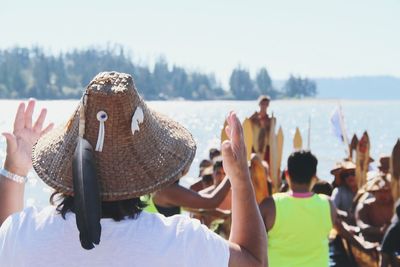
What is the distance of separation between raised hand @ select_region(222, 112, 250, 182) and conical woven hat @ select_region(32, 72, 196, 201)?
0.11m

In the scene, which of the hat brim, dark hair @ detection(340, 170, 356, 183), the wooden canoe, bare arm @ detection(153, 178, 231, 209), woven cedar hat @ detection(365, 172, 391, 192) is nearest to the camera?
the hat brim

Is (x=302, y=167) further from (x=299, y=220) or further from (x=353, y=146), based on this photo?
(x=353, y=146)

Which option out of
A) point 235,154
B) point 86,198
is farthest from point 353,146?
point 86,198

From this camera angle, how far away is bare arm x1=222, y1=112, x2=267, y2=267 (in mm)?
1671

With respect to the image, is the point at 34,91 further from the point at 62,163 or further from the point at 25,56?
the point at 62,163

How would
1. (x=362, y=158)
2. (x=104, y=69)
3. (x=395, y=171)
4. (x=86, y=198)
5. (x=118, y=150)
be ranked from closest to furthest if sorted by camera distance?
(x=86, y=198) → (x=118, y=150) → (x=395, y=171) → (x=362, y=158) → (x=104, y=69)

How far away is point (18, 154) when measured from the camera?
2014 mm

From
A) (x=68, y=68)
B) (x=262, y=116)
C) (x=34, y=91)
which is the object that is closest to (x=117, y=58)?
(x=68, y=68)

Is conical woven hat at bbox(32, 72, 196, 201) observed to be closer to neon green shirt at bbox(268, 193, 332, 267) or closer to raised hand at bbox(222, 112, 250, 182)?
raised hand at bbox(222, 112, 250, 182)

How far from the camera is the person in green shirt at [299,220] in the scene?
11.8 ft

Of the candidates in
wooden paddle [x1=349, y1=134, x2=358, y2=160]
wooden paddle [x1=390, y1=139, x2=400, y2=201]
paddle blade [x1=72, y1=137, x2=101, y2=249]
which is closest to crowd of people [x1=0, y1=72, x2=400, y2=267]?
paddle blade [x1=72, y1=137, x2=101, y2=249]

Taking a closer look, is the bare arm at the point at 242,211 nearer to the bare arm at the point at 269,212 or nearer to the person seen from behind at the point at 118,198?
the person seen from behind at the point at 118,198

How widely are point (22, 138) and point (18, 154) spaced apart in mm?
59

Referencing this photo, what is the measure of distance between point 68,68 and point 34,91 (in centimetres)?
1396
